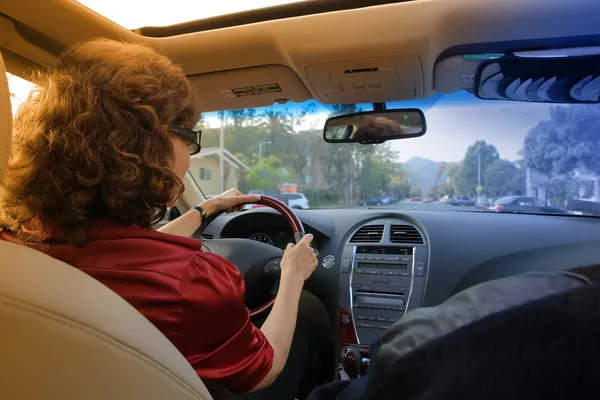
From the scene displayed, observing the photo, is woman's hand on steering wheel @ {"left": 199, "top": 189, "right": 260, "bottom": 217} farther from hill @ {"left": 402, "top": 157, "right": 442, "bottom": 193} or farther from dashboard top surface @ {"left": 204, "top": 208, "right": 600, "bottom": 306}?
hill @ {"left": 402, "top": 157, "right": 442, "bottom": 193}

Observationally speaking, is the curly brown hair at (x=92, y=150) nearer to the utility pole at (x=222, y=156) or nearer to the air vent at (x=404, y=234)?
the air vent at (x=404, y=234)

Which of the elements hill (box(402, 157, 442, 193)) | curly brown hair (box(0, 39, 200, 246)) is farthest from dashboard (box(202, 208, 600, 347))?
curly brown hair (box(0, 39, 200, 246))

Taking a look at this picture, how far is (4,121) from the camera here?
936 mm

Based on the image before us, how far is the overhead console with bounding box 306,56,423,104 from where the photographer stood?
257 centimetres

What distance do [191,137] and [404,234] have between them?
1.90m

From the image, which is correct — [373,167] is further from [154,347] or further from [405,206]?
[154,347]

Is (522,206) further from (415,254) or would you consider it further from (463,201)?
(415,254)

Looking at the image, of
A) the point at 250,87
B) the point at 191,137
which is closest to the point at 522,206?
the point at 250,87

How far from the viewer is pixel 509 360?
27.6 inches

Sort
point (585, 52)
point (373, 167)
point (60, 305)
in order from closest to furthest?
point (60, 305) → point (585, 52) → point (373, 167)

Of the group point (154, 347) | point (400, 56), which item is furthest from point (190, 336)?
point (400, 56)

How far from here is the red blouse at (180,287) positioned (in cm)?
110

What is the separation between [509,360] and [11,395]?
0.81 m

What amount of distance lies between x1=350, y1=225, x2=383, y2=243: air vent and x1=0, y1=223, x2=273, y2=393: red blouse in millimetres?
1883
